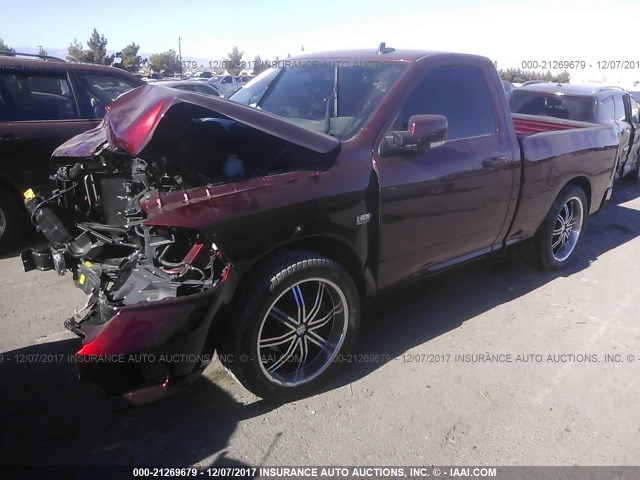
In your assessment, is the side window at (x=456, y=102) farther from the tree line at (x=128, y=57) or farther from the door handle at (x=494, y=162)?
the tree line at (x=128, y=57)

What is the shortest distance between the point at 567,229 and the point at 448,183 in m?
2.35

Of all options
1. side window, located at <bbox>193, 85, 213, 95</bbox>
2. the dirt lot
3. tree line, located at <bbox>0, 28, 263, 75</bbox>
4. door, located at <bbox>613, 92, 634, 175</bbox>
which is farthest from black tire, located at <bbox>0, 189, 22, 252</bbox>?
tree line, located at <bbox>0, 28, 263, 75</bbox>

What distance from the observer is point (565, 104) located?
757 centimetres

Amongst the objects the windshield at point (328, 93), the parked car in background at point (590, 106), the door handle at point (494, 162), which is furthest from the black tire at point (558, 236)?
the parked car in background at point (590, 106)

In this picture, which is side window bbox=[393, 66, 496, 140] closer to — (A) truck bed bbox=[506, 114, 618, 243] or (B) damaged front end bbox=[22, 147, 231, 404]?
(A) truck bed bbox=[506, 114, 618, 243]

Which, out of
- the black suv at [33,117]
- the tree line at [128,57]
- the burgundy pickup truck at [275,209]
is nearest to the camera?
the burgundy pickup truck at [275,209]

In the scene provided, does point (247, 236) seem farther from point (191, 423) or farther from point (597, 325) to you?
point (597, 325)

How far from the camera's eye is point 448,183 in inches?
133

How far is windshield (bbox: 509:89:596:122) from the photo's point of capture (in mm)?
7375

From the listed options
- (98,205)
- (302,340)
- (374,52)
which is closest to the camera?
(302,340)

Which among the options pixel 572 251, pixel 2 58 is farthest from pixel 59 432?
pixel 572 251

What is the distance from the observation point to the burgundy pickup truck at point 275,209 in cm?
243

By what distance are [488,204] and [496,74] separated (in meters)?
1.11

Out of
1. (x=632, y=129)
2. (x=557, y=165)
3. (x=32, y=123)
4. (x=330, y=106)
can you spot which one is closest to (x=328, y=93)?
(x=330, y=106)
